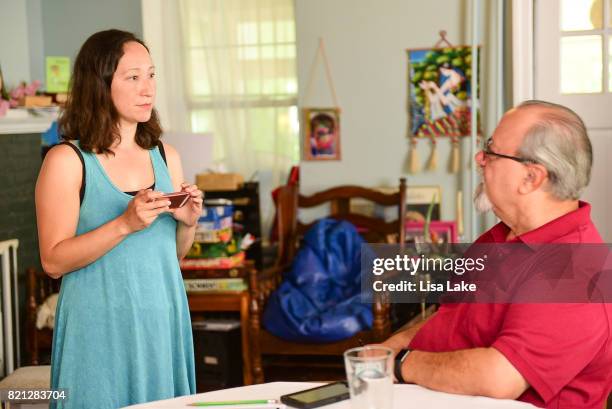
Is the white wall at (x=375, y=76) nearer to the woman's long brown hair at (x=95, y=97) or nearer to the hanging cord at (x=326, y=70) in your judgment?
the hanging cord at (x=326, y=70)

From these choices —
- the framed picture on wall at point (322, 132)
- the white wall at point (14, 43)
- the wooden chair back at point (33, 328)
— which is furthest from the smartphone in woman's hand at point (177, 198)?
the white wall at point (14, 43)

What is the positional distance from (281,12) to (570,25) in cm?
193

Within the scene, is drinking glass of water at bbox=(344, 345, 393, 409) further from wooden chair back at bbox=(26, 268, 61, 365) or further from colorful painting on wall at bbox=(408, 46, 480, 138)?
colorful painting on wall at bbox=(408, 46, 480, 138)

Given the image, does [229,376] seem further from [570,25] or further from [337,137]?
[570,25]

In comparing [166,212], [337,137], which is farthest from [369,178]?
[166,212]

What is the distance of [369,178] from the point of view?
4668mm

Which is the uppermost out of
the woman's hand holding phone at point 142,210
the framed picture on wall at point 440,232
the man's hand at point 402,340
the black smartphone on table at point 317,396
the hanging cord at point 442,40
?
the hanging cord at point 442,40

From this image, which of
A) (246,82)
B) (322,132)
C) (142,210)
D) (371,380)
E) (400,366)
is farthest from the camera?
(246,82)

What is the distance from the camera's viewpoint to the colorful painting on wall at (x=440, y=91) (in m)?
4.46

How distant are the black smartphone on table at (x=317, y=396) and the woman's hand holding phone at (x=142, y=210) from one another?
0.67m

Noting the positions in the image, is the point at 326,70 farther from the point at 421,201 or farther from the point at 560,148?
the point at 560,148

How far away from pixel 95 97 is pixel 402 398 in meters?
1.14

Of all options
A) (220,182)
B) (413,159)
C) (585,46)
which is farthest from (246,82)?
(585,46)

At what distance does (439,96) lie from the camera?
451 cm
